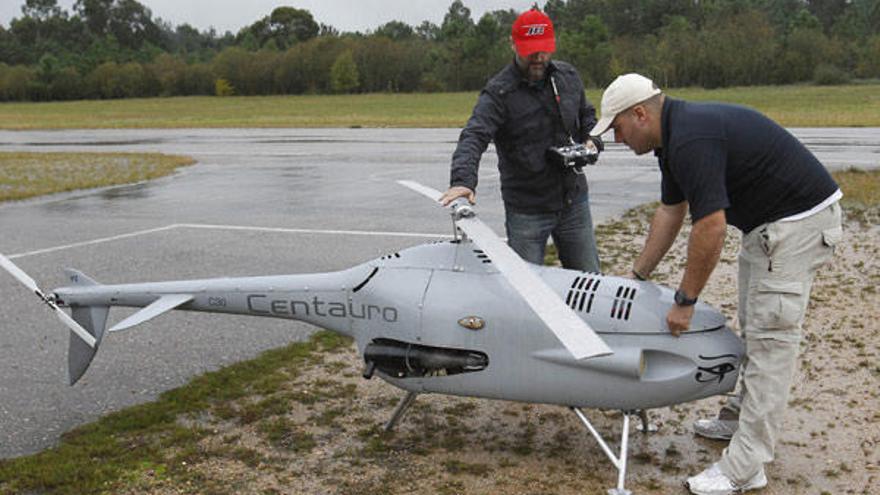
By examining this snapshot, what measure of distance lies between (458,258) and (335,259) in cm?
532

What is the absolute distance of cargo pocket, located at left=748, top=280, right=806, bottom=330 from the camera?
3.78 meters

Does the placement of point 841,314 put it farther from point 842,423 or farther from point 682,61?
point 682,61

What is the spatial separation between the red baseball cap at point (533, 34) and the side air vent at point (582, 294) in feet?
4.58

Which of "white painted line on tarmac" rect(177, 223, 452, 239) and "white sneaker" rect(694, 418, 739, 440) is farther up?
"white sneaker" rect(694, 418, 739, 440)

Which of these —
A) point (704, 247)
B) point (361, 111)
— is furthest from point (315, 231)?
point (361, 111)

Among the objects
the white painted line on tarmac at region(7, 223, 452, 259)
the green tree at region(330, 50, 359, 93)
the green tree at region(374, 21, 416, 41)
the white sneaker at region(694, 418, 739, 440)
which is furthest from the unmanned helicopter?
the green tree at region(374, 21, 416, 41)

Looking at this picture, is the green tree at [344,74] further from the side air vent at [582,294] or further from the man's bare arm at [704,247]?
the man's bare arm at [704,247]

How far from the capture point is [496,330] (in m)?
4.10

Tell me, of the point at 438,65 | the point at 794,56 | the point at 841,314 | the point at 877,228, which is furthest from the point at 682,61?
the point at 841,314

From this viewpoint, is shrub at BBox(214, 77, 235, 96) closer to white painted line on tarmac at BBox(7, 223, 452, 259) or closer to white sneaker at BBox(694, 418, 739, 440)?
white painted line on tarmac at BBox(7, 223, 452, 259)

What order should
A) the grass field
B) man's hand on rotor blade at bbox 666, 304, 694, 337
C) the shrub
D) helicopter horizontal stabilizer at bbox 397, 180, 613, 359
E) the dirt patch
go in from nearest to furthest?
1. helicopter horizontal stabilizer at bbox 397, 180, 613, 359
2. man's hand on rotor blade at bbox 666, 304, 694, 337
3. the dirt patch
4. the grass field
5. the shrub

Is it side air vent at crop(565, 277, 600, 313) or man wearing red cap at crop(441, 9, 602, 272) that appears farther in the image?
man wearing red cap at crop(441, 9, 602, 272)

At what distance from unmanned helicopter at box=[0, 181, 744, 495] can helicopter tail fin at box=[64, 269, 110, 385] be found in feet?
2.36

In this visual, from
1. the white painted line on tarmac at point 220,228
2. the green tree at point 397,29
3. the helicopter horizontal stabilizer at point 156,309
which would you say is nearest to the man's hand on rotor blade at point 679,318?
the helicopter horizontal stabilizer at point 156,309
